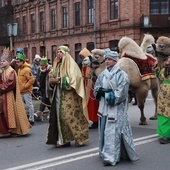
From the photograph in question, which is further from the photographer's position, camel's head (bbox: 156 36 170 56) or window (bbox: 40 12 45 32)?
window (bbox: 40 12 45 32)

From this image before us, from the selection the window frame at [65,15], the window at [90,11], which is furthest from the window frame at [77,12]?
the window frame at [65,15]

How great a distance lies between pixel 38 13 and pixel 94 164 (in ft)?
110

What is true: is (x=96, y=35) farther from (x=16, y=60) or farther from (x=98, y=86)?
(x=98, y=86)

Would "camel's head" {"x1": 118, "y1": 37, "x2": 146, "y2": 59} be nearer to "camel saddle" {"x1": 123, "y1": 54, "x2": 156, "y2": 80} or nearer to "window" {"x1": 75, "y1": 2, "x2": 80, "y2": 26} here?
"camel saddle" {"x1": 123, "y1": 54, "x2": 156, "y2": 80}

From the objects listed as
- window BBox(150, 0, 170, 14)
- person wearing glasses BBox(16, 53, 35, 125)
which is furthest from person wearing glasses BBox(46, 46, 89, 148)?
window BBox(150, 0, 170, 14)

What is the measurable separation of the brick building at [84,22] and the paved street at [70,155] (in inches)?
776

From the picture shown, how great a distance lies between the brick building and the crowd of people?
1811 centimetres

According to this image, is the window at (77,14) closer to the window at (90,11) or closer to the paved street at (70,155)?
the window at (90,11)

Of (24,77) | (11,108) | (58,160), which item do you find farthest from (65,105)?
(24,77)

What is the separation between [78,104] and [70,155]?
3.26 ft

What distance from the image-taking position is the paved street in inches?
229

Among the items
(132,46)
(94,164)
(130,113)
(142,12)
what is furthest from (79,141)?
(142,12)

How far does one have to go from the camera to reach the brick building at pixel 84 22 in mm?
26969

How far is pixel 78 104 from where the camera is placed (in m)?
6.97
